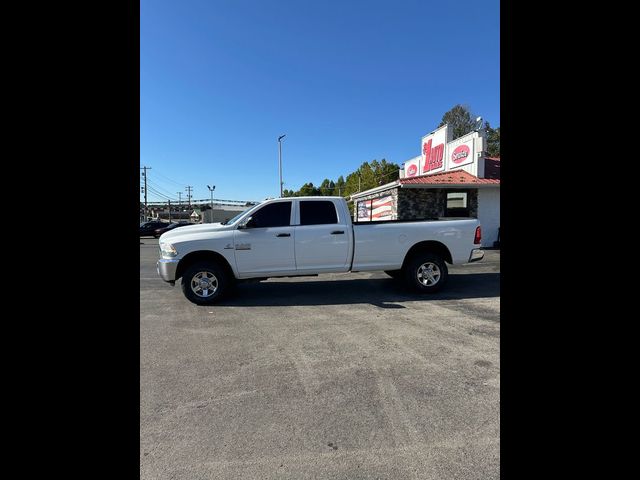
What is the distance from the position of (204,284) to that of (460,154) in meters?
15.0

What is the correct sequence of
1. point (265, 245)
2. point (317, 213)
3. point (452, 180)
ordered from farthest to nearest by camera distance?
point (452, 180) < point (317, 213) < point (265, 245)

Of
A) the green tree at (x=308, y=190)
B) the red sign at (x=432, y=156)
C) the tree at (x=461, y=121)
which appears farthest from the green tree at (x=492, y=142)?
the green tree at (x=308, y=190)

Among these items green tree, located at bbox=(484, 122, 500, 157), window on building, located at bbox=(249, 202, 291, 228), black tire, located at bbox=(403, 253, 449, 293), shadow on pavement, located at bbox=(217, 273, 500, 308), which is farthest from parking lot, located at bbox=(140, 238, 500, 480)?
green tree, located at bbox=(484, 122, 500, 157)

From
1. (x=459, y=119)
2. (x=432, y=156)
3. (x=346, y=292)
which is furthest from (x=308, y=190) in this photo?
(x=346, y=292)

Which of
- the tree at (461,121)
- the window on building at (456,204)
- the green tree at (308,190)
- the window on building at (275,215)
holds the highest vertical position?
the tree at (461,121)

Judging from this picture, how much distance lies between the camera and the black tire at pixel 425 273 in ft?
21.5

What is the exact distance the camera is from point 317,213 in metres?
6.50

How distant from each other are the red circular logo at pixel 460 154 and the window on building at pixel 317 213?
12375 millimetres

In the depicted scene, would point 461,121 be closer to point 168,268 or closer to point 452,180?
point 452,180

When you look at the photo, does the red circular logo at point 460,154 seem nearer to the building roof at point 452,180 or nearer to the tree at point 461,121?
the building roof at point 452,180

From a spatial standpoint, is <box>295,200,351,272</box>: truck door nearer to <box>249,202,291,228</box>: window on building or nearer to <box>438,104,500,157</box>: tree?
<box>249,202,291,228</box>: window on building
